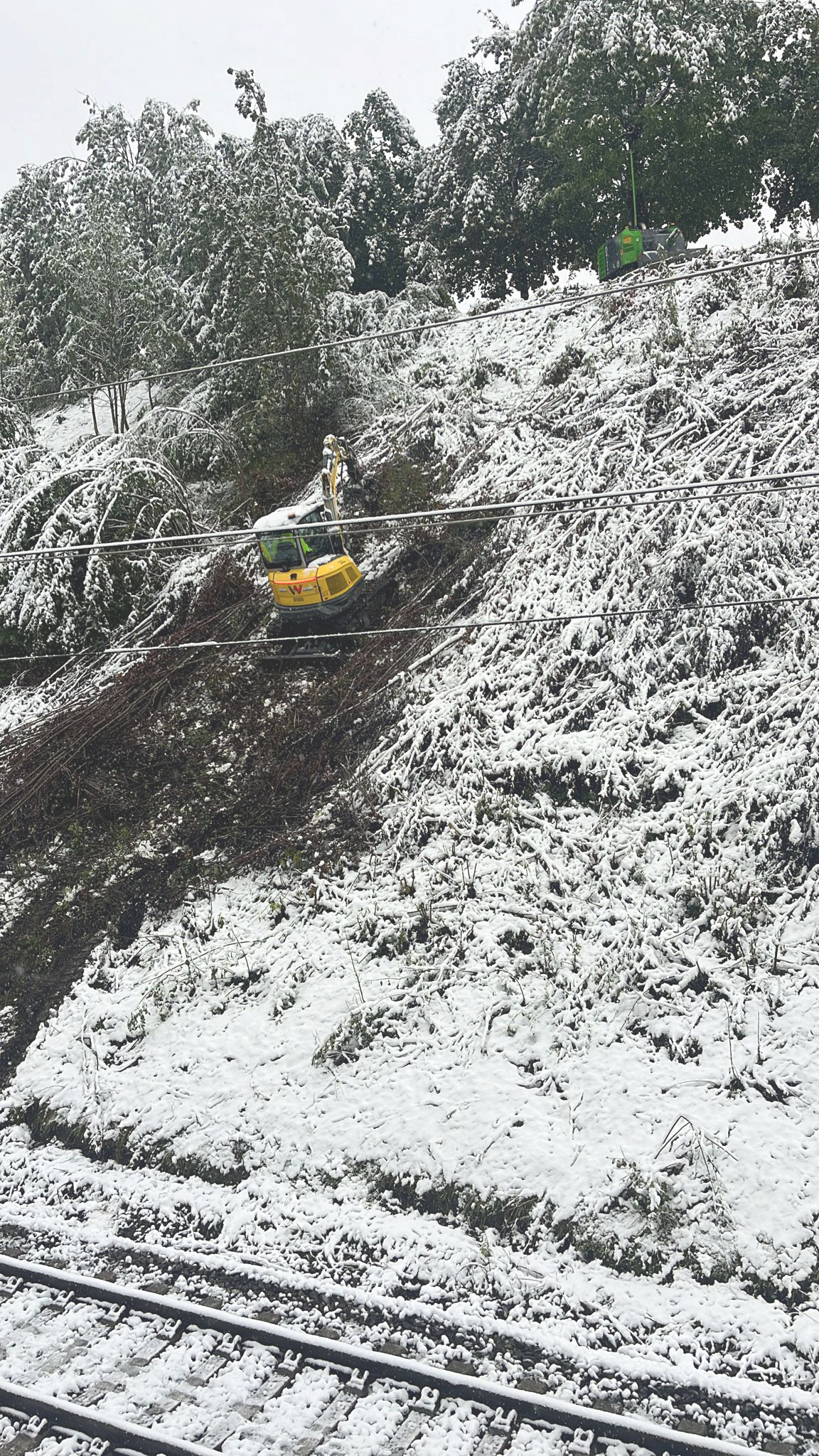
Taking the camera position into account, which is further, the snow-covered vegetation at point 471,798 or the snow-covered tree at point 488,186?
the snow-covered tree at point 488,186

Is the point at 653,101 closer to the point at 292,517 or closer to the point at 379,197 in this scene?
the point at 379,197

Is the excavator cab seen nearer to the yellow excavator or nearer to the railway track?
the yellow excavator

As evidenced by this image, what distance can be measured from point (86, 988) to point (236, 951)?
5.32ft

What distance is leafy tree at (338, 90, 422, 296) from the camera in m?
24.0

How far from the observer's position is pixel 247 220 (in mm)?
15773

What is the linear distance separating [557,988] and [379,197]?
22.9 meters

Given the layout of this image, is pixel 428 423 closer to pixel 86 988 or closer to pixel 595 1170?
pixel 86 988

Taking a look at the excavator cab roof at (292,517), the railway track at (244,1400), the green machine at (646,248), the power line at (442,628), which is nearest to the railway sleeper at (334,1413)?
the railway track at (244,1400)

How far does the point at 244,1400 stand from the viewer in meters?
5.57

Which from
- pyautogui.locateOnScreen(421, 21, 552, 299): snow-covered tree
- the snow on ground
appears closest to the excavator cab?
the snow on ground

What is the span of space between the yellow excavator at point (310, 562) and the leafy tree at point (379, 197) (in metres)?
14.6

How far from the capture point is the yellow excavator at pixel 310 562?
1162cm

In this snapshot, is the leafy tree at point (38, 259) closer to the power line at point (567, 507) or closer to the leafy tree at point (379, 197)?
the leafy tree at point (379, 197)

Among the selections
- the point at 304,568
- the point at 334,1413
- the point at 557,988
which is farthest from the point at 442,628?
the point at 334,1413
